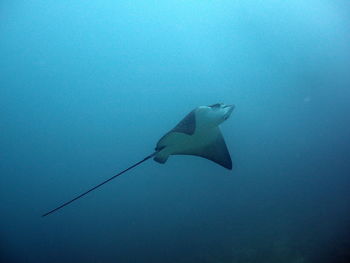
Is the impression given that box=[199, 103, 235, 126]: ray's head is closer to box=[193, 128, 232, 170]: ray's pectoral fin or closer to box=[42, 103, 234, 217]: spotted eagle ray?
box=[42, 103, 234, 217]: spotted eagle ray

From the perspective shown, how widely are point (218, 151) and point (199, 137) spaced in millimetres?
472

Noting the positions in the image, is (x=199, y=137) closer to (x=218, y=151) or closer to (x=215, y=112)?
(x=218, y=151)

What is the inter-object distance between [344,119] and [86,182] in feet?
100

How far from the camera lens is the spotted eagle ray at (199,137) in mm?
4145

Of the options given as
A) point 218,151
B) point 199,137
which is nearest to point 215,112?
point 199,137

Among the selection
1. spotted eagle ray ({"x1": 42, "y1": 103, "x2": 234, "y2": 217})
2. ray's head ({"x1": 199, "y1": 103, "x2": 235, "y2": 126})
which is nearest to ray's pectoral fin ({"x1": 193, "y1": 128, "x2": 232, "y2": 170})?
spotted eagle ray ({"x1": 42, "y1": 103, "x2": 234, "y2": 217})

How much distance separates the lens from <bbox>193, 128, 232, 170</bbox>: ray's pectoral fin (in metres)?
4.85

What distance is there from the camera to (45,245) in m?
17.5

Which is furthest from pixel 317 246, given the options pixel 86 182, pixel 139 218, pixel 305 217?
pixel 86 182

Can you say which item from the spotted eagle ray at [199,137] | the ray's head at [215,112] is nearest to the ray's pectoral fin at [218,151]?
the spotted eagle ray at [199,137]

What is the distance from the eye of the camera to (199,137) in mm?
4629

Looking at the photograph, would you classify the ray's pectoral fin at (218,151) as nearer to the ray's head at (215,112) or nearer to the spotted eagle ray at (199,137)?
the spotted eagle ray at (199,137)

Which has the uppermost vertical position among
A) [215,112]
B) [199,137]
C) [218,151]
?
[215,112]

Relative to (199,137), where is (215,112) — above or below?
above
